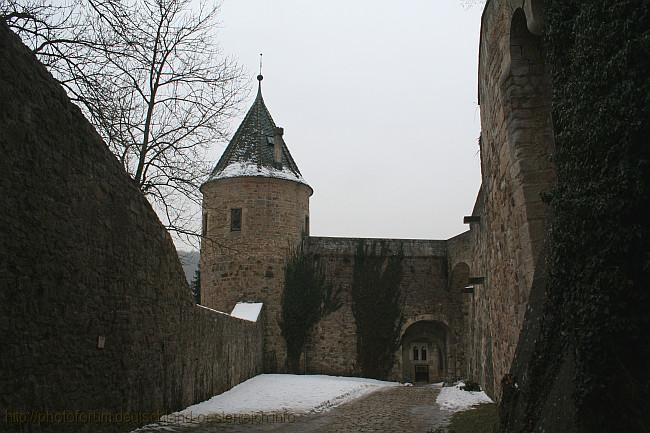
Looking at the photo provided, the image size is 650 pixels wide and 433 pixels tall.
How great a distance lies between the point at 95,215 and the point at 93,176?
17.4 inches

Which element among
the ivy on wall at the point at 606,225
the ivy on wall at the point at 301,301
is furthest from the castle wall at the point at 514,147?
the ivy on wall at the point at 301,301

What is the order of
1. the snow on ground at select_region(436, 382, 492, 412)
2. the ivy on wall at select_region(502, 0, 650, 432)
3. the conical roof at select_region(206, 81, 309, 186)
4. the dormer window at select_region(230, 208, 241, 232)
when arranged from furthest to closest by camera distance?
1. the conical roof at select_region(206, 81, 309, 186)
2. the dormer window at select_region(230, 208, 241, 232)
3. the snow on ground at select_region(436, 382, 492, 412)
4. the ivy on wall at select_region(502, 0, 650, 432)

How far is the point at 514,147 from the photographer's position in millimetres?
5848

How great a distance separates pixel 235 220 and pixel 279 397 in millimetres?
9349

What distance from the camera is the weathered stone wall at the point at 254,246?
63.3 ft

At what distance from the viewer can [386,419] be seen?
334 inches

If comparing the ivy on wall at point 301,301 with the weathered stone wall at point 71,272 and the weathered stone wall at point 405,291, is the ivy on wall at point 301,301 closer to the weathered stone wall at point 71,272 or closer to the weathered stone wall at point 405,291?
the weathered stone wall at point 405,291

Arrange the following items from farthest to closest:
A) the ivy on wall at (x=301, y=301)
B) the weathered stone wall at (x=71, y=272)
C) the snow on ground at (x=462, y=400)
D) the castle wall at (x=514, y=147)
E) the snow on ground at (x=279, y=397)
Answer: the ivy on wall at (x=301, y=301) → the snow on ground at (x=279, y=397) → the snow on ground at (x=462, y=400) → the castle wall at (x=514, y=147) → the weathered stone wall at (x=71, y=272)

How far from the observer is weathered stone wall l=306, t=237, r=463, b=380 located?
20156 millimetres

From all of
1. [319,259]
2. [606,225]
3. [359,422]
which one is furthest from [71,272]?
Result: [319,259]

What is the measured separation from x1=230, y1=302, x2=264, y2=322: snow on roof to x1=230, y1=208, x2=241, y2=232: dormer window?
8.66ft

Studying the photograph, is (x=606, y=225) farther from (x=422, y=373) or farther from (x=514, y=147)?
(x=422, y=373)

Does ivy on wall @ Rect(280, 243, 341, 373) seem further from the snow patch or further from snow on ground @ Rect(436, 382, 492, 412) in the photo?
snow on ground @ Rect(436, 382, 492, 412)

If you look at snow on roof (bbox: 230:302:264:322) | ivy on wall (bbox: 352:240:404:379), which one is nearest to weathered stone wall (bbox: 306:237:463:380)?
ivy on wall (bbox: 352:240:404:379)
